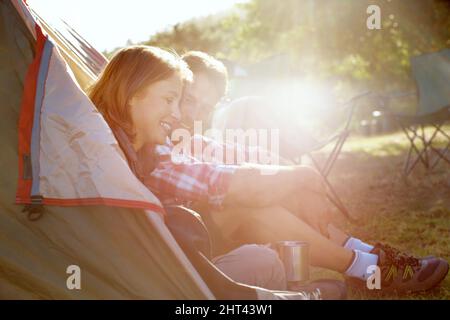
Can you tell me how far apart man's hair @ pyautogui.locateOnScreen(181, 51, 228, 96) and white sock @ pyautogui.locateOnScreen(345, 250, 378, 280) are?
116 centimetres

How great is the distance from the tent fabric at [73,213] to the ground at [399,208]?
3.79 ft

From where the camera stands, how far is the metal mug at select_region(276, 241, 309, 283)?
2.30m

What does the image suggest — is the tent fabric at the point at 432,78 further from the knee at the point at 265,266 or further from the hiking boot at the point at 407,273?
the knee at the point at 265,266

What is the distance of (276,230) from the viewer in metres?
2.49

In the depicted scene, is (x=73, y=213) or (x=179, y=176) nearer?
(x=73, y=213)

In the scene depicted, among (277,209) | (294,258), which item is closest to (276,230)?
(277,209)

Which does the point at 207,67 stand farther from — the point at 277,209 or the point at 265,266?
the point at 265,266

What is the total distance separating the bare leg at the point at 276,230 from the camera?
2471 mm

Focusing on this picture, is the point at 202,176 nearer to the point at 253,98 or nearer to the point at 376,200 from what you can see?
the point at 253,98

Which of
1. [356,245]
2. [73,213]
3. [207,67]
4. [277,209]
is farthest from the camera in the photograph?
[207,67]

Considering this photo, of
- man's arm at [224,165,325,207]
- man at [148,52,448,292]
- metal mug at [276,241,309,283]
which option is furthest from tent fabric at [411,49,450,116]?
metal mug at [276,241,309,283]

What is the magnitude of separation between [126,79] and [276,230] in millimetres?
920

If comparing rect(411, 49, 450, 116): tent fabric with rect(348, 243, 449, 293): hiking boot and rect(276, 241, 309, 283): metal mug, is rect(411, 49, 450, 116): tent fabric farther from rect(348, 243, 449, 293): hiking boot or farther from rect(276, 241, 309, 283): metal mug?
rect(276, 241, 309, 283): metal mug

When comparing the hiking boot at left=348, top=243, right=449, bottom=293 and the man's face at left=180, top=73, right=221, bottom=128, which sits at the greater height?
the man's face at left=180, top=73, right=221, bottom=128
